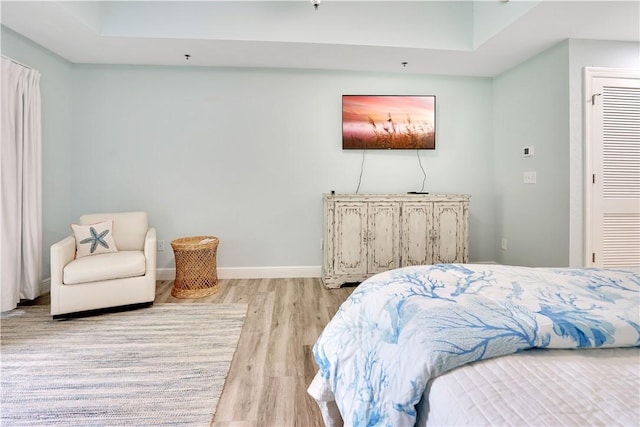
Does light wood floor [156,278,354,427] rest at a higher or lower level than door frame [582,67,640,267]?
lower

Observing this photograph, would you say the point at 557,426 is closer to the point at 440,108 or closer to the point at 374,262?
the point at 374,262

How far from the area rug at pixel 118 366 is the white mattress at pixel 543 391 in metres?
1.30

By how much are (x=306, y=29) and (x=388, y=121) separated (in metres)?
1.38

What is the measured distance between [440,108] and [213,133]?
2738mm

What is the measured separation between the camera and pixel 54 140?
3.30 m

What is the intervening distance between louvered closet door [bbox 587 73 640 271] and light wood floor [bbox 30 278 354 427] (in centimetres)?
238

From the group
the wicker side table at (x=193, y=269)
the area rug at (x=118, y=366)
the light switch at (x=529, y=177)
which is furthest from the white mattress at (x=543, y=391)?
the light switch at (x=529, y=177)

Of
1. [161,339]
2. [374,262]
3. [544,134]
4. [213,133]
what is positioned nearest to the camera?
[161,339]

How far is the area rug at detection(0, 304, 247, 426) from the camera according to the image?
1543 millimetres

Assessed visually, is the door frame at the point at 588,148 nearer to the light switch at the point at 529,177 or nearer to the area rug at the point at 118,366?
the light switch at the point at 529,177

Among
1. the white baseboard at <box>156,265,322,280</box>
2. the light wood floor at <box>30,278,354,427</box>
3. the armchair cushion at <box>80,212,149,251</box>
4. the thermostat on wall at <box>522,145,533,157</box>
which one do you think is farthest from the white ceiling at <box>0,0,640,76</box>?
the light wood floor at <box>30,278,354,427</box>

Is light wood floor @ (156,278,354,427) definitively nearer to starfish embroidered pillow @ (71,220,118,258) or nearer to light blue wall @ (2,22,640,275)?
light blue wall @ (2,22,640,275)

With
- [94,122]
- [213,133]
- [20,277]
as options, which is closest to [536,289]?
[213,133]

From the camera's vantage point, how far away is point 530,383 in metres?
0.68
